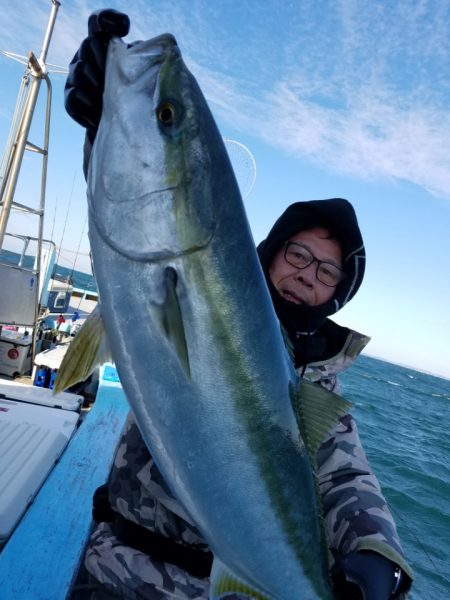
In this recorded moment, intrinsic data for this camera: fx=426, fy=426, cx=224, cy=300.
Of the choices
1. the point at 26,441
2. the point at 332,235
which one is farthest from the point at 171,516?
the point at 26,441

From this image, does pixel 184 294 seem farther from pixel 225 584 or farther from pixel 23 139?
pixel 23 139

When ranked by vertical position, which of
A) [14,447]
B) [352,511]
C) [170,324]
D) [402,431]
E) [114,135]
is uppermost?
[114,135]

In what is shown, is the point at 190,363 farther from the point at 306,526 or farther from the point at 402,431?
the point at 402,431

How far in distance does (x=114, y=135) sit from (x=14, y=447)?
4058 mm

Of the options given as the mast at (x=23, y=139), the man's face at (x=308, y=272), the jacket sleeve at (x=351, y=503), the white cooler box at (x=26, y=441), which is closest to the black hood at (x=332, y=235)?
the man's face at (x=308, y=272)

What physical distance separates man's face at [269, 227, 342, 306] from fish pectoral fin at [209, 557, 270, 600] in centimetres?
162

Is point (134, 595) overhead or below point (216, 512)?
below

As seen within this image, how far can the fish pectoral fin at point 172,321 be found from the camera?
160cm

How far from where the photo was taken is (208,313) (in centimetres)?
164

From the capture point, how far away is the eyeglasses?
2.90 m

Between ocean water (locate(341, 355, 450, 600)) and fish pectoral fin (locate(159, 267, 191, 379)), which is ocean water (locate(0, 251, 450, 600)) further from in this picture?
fish pectoral fin (locate(159, 267, 191, 379))

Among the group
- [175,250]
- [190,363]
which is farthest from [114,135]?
[190,363]

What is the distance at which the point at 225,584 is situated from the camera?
183 cm

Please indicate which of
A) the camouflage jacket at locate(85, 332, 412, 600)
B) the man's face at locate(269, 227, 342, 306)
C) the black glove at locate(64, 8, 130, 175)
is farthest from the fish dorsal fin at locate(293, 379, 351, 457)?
the black glove at locate(64, 8, 130, 175)
